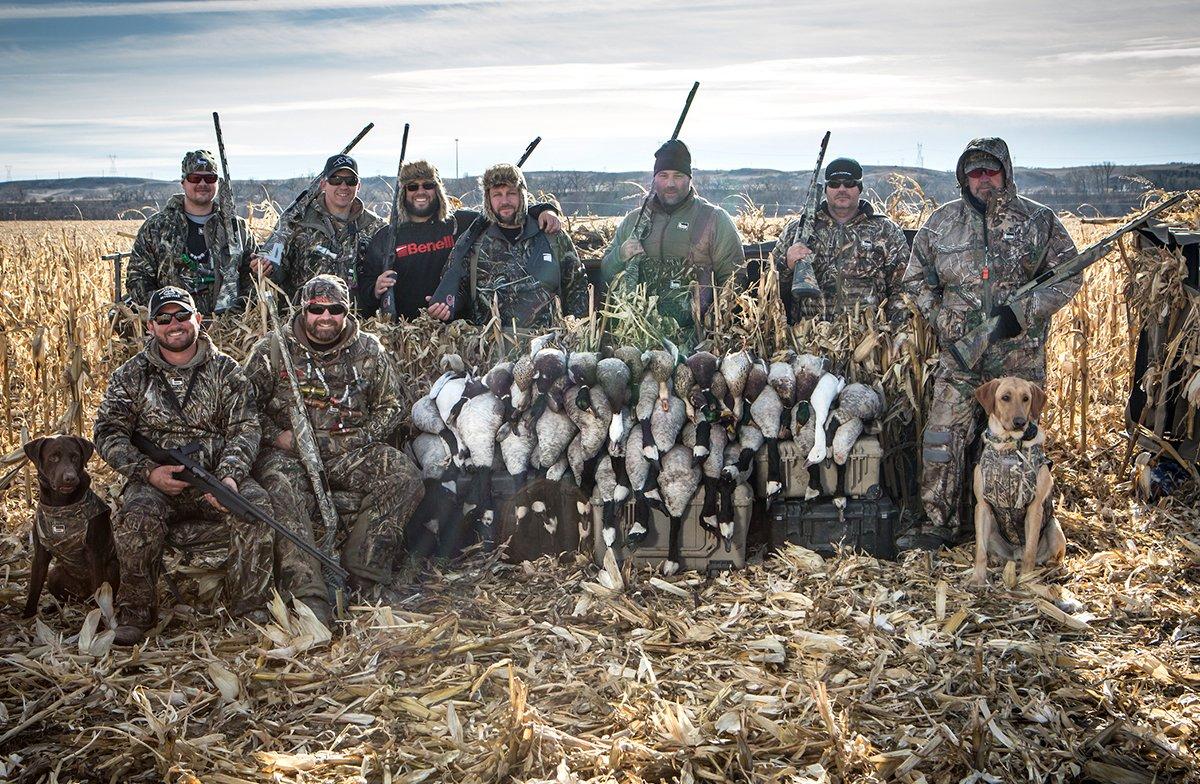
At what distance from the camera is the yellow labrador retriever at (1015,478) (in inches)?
233

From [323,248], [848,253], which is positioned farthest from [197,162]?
[848,253]

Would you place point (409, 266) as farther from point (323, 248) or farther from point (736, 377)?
point (736, 377)

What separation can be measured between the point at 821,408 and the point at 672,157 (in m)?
2.61

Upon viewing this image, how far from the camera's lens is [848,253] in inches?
297

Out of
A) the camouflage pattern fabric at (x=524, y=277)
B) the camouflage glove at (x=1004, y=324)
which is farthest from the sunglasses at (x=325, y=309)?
the camouflage glove at (x=1004, y=324)

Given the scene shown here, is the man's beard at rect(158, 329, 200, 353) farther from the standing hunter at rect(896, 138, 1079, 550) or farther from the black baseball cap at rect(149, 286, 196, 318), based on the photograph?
the standing hunter at rect(896, 138, 1079, 550)

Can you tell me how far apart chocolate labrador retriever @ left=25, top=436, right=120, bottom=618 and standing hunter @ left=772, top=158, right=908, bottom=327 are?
15.3ft

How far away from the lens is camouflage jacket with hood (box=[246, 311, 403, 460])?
6.20m

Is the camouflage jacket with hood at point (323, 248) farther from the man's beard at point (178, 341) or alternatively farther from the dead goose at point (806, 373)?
the dead goose at point (806, 373)

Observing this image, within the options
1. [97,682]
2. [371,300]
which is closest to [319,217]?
[371,300]

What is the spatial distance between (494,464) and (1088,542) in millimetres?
3786

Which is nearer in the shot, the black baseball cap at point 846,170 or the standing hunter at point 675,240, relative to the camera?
the black baseball cap at point 846,170

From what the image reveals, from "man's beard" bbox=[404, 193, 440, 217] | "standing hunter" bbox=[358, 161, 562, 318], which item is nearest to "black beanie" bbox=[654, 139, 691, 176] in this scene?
"standing hunter" bbox=[358, 161, 562, 318]

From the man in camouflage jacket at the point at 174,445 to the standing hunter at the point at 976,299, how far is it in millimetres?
3951
